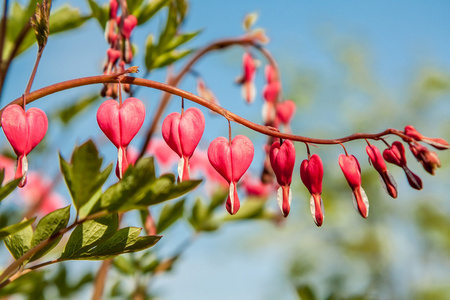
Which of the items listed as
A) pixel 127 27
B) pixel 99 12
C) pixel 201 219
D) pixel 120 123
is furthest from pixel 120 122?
pixel 201 219

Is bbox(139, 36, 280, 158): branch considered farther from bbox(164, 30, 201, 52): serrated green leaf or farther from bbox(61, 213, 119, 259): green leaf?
bbox(61, 213, 119, 259): green leaf

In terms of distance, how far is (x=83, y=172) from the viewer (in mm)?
530

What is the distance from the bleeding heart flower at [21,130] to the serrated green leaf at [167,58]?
0.59 meters

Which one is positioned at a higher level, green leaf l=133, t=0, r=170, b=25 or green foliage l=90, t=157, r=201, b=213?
green leaf l=133, t=0, r=170, b=25

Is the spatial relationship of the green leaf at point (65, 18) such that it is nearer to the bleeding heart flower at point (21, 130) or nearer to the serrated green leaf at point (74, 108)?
the serrated green leaf at point (74, 108)

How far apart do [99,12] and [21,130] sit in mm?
566

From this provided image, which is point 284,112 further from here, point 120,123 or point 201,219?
point 120,123

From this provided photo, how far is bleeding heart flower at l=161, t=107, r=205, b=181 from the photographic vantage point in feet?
2.10

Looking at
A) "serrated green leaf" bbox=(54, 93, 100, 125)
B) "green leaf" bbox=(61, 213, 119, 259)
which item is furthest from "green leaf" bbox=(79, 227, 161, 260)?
"serrated green leaf" bbox=(54, 93, 100, 125)

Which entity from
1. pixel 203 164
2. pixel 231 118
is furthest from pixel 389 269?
pixel 231 118

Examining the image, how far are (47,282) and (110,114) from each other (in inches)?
37.0

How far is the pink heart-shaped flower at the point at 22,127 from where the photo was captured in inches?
23.2

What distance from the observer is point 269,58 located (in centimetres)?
125

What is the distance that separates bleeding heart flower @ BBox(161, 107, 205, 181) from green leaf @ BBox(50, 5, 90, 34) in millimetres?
621
